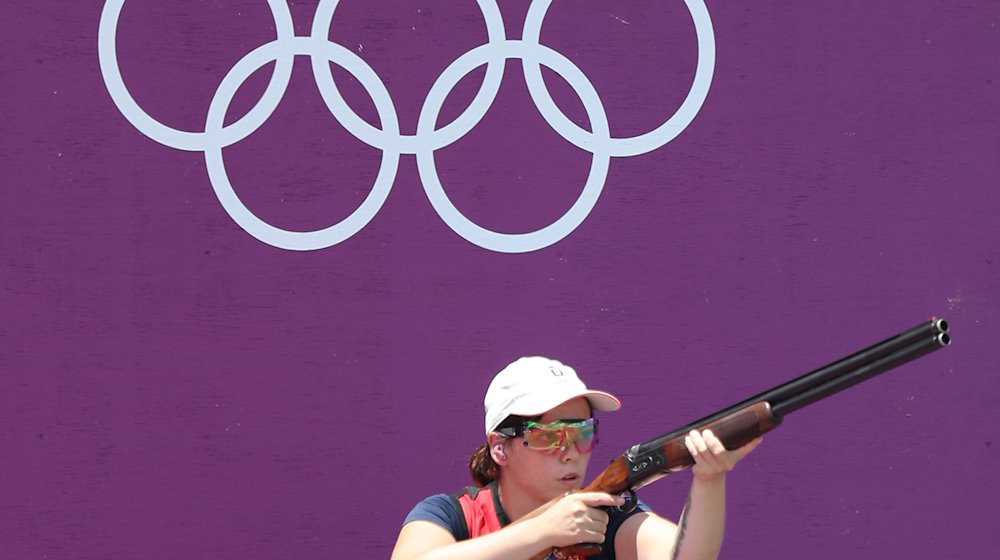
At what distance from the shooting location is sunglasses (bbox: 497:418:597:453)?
11.8 ft

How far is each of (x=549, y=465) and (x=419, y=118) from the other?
5.69 feet

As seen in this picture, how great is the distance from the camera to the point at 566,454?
3.61m

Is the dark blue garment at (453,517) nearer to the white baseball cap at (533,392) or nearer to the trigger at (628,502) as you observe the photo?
the trigger at (628,502)

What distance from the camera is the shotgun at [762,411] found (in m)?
3.09

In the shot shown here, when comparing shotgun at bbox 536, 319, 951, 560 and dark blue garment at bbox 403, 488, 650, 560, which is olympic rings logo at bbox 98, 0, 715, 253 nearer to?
dark blue garment at bbox 403, 488, 650, 560

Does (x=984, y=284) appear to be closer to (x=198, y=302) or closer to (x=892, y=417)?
(x=892, y=417)

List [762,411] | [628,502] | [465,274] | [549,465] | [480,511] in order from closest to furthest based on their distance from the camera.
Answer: [762,411] → [628,502] → [549,465] → [480,511] → [465,274]

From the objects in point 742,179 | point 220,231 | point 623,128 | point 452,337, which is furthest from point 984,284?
point 220,231

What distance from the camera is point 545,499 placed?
3.66 metres

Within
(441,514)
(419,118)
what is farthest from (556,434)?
(419,118)

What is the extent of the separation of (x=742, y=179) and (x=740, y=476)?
3.41 ft

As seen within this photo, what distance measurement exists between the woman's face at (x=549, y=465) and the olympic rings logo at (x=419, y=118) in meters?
1.36

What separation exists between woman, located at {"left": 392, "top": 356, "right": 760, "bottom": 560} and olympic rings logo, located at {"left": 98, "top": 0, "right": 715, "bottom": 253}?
1306 mm

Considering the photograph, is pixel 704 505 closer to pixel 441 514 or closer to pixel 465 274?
pixel 441 514
